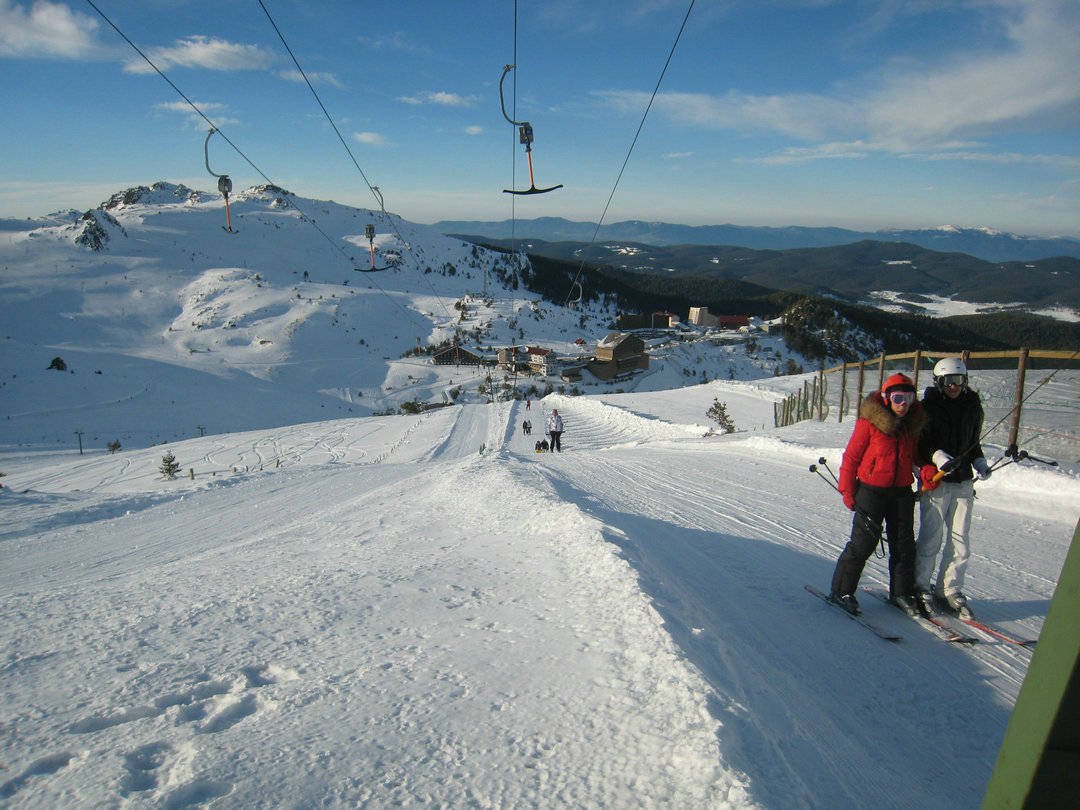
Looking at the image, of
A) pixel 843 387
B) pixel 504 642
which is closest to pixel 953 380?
pixel 504 642

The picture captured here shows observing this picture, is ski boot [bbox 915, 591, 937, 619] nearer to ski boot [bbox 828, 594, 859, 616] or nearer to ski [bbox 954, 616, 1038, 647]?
ski [bbox 954, 616, 1038, 647]

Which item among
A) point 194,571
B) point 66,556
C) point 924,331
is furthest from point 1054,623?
point 924,331

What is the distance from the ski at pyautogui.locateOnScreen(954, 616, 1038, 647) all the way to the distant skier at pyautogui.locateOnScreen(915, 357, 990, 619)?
6 centimetres

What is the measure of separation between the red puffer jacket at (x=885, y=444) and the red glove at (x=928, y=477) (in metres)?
0.11

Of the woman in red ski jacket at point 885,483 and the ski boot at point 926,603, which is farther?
the ski boot at point 926,603

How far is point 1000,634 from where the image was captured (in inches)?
168

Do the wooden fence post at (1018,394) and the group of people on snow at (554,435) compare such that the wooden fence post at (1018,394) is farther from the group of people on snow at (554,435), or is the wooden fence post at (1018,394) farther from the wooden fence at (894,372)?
the group of people on snow at (554,435)

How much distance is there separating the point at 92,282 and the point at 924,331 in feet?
484

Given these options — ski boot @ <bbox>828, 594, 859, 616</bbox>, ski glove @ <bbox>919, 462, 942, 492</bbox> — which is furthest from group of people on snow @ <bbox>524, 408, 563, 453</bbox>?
ski glove @ <bbox>919, 462, 942, 492</bbox>

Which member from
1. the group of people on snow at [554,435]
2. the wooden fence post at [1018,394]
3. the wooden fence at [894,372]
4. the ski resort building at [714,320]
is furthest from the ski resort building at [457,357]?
the ski resort building at [714,320]

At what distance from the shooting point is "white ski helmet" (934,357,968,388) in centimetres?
432

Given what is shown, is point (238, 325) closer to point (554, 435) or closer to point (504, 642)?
point (554, 435)

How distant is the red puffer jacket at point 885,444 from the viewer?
165 inches

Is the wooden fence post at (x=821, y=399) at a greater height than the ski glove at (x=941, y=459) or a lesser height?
lesser
